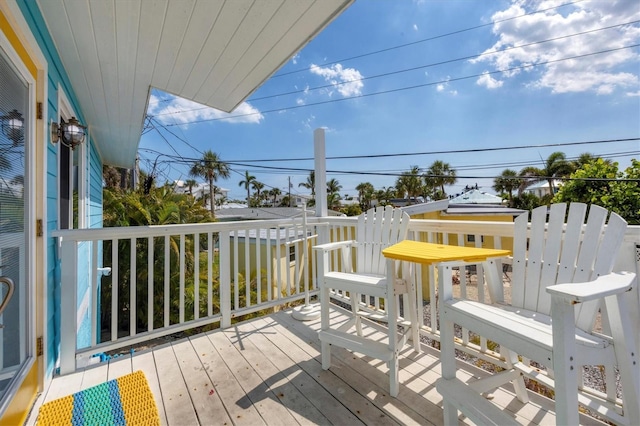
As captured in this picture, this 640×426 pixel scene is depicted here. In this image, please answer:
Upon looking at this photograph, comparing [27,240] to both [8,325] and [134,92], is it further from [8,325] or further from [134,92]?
[134,92]

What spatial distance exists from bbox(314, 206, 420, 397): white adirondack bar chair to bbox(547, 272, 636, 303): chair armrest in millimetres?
852

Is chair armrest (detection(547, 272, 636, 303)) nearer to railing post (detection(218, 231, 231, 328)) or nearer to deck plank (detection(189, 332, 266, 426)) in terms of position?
deck plank (detection(189, 332, 266, 426))

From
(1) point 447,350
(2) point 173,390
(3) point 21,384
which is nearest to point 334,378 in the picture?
(1) point 447,350

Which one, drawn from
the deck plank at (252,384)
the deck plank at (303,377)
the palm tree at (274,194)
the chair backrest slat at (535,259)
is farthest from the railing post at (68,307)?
the palm tree at (274,194)

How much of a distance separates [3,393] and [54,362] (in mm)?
948

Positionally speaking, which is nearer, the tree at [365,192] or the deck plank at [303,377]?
the deck plank at [303,377]

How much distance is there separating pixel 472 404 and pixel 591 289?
701 millimetres

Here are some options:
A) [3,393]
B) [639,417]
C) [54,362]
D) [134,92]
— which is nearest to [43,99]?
[134,92]

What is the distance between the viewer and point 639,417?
105 centimetres

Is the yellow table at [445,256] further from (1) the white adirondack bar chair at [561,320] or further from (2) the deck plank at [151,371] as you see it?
(2) the deck plank at [151,371]

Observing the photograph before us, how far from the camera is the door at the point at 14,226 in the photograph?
4.21ft

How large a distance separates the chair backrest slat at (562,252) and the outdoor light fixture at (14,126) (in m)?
2.66

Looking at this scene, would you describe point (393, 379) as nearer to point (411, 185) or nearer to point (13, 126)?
point (13, 126)

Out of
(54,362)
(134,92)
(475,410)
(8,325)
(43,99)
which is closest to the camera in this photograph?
(475,410)
